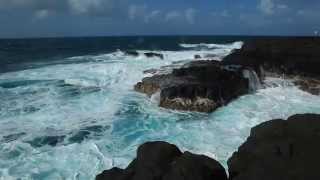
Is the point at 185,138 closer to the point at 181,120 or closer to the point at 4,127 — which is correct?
the point at 181,120

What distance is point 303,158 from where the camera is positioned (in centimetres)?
742

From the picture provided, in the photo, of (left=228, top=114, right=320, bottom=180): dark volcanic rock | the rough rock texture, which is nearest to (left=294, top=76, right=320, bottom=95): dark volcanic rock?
the rough rock texture

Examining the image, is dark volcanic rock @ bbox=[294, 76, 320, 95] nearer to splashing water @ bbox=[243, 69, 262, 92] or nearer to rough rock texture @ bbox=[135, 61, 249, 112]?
splashing water @ bbox=[243, 69, 262, 92]

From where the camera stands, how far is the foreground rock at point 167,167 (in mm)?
7555

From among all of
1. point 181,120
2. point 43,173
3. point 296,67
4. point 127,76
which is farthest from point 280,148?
point 127,76

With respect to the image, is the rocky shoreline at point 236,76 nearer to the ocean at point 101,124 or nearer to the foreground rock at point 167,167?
the ocean at point 101,124

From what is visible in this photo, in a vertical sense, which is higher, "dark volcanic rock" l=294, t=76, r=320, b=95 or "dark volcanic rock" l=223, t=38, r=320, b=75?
"dark volcanic rock" l=223, t=38, r=320, b=75

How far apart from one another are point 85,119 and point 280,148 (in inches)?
452

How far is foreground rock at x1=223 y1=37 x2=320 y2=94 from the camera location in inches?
979

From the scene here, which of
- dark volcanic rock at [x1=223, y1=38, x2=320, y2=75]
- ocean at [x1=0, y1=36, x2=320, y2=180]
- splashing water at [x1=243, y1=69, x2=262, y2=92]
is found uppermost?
dark volcanic rock at [x1=223, y1=38, x2=320, y2=75]

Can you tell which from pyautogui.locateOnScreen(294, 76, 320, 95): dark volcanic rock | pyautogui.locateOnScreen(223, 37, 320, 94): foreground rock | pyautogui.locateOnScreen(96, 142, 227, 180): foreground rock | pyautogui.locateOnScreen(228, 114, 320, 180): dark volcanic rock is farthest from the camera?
pyautogui.locateOnScreen(223, 37, 320, 94): foreground rock

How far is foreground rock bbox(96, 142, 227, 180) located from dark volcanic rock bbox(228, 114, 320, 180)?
1.64 ft

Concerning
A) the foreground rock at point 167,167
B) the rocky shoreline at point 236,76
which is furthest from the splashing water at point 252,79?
the foreground rock at point 167,167

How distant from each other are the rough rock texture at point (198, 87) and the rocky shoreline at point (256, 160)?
10.3m
